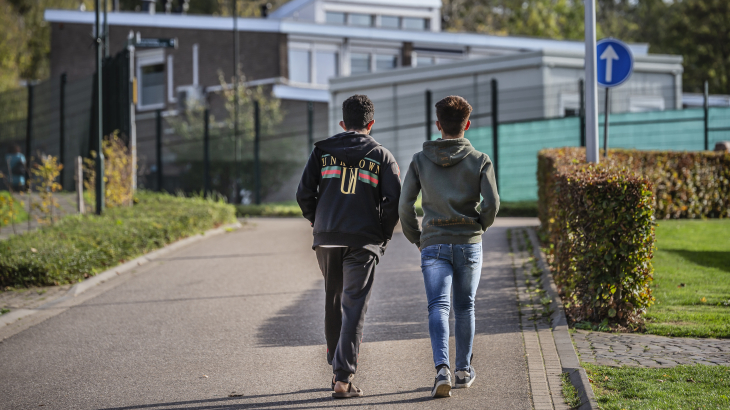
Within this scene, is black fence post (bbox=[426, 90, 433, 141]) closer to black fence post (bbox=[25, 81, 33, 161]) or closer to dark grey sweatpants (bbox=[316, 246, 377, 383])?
black fence post (bbox=[25, 81, 33, 161])

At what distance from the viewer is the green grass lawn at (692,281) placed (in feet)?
21.1

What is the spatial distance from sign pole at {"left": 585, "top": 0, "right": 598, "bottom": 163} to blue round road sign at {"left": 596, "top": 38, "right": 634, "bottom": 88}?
4.62ft

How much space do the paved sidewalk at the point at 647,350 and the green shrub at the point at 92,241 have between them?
6084mm

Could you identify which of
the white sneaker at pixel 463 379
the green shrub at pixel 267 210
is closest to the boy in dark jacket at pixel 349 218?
the white sneaker at pixel 463 379

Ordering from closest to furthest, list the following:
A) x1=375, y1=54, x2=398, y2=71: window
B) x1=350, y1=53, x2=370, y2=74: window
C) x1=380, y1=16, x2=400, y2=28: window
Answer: x1=350, y1=53, x2=370, y2=74: window, x1=375, y1=54, x2=398, y2=71: window, x1=380, y1=16, x2=400, y2=28: window

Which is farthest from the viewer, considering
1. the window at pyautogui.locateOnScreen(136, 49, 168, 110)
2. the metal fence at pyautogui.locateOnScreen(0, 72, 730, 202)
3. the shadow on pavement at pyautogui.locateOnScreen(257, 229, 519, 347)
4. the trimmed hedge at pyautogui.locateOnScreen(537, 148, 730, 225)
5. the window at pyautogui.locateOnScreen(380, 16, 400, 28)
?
the window at pyautogui.locateOnScreen(380, 16, 400, 28)

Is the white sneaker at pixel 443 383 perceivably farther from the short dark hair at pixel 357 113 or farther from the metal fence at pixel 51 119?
the metal fence at pixel 51 119

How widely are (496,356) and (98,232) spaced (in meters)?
6.85

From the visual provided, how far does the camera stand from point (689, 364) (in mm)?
5301

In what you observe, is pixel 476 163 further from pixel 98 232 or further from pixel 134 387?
pixel 98 232

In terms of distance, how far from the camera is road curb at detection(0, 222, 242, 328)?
25.6 ft

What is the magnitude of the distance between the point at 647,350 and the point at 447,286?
1867 mm

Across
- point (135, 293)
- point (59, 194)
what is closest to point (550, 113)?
point (59, 194)

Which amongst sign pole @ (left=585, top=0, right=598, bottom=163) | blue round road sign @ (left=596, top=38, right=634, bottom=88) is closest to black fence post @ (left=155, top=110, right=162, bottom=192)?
blue round road sign @ (left=596, top=38, right=634, bottom=88)
